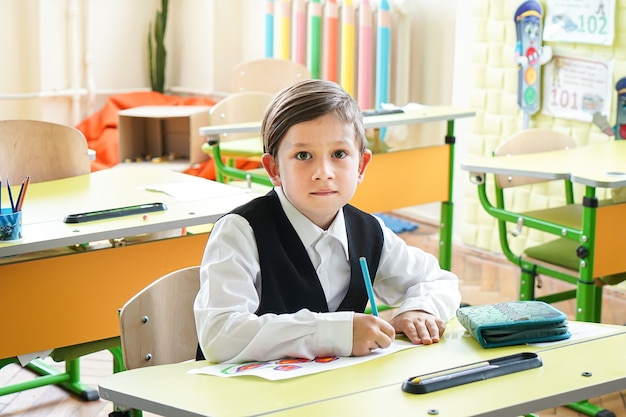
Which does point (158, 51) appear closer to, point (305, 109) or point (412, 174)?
point (412, 174)

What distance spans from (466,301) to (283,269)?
2.56 meters

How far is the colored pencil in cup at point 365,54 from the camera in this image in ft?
17.6

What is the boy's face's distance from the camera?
5.60 ft

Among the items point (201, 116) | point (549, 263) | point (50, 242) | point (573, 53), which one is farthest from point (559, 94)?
point (50, 242)

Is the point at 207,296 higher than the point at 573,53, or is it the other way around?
the point at 573,53

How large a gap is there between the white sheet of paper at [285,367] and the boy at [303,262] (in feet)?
0.05

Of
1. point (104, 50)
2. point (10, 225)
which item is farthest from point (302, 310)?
point (104, 50)

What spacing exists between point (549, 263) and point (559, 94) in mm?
1356

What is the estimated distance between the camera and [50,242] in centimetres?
235

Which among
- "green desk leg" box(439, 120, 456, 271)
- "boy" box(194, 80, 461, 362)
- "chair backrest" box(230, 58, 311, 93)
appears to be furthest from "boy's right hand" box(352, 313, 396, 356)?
"chair backrest" box(230, 58, 311, 93)

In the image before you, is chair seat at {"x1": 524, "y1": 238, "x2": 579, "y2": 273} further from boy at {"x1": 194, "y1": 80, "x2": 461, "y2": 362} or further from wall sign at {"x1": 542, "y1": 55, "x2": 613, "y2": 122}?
boy at {"x1": 194, "y1": 80, "x2": 461, "y2": 362}

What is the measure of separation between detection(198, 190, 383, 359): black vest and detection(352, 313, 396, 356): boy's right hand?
187mm

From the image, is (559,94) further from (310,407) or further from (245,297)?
(310,407)

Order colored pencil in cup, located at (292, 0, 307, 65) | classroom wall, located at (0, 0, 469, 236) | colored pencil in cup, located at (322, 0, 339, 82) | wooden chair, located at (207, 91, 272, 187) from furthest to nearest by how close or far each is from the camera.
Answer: classroom wall, located at (0, 0, 469, 236) → colored pencil in cup, located at (292, 0, 307, 65) → colored pencil in cup, located at (322, 0, 339, 82) → wooden chair, located at (207, 91, 272, 187)
